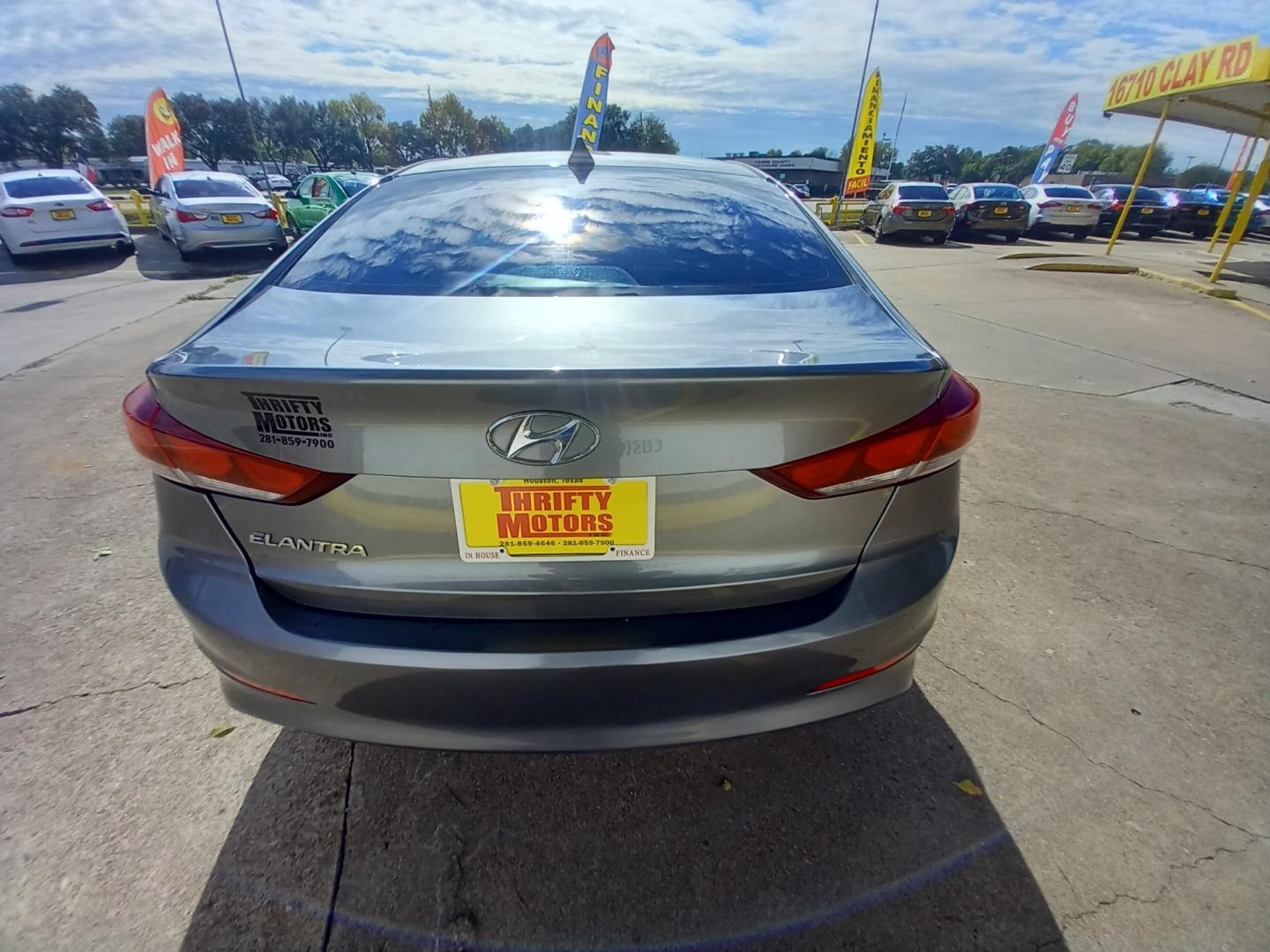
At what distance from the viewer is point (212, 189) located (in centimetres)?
1244

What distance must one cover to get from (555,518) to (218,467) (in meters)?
0.70

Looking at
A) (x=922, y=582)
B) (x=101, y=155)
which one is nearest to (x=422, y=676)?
(x=922, y=582)

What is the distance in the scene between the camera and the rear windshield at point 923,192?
55.5ft

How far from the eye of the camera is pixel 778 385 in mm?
1226

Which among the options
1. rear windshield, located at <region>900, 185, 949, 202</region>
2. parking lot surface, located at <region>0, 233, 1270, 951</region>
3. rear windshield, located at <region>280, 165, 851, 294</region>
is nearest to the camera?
parking lot surface, located at <region>0, 233, 1270, 951</region>

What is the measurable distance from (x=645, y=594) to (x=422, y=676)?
0.49m

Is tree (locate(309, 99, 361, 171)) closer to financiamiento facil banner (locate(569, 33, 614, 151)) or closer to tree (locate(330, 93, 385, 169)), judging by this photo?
tree (locate(330, 93, 385, 169))

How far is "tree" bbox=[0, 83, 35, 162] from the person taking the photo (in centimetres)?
6100

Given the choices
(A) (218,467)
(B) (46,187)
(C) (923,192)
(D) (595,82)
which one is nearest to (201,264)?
(B) (46,187)

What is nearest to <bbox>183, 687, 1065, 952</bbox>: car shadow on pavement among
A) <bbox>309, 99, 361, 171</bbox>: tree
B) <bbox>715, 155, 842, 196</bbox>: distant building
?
<bbox>715, 155, 842, 196</bbox>: distant building

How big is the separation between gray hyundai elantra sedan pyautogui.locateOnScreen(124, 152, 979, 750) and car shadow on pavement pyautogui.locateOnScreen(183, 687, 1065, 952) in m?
0.32

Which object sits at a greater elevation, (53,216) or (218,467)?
(218,467)

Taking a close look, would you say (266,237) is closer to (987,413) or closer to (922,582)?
(987,413)

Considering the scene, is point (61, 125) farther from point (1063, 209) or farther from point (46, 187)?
point (1063, 209)
